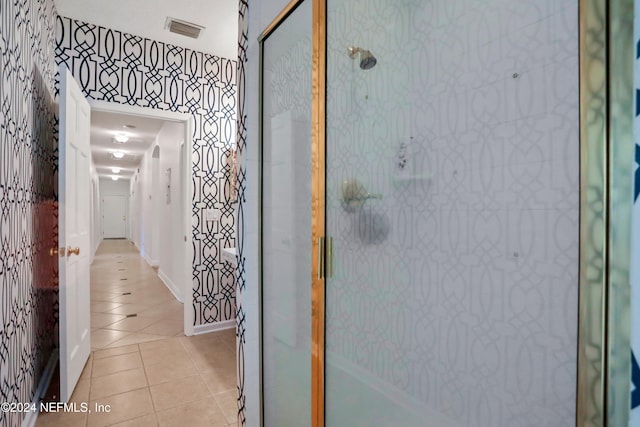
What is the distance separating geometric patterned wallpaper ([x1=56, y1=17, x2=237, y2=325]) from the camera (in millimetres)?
3078

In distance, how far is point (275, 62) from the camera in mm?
1689

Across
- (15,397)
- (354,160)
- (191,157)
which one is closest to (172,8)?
(191,157)

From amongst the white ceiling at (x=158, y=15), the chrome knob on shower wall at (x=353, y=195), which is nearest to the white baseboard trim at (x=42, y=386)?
the chrome knob on shower wall at (x=353, y=195)

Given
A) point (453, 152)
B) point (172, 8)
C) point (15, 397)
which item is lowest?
point (15, 397)

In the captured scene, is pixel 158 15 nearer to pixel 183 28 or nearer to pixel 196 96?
pixel 183 28

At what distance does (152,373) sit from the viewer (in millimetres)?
2627

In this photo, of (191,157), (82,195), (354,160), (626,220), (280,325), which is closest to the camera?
(626,220)

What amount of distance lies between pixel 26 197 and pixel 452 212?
7.79ft

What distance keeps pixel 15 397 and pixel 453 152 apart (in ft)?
7.51

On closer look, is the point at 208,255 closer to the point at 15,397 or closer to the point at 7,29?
the point at 15,397

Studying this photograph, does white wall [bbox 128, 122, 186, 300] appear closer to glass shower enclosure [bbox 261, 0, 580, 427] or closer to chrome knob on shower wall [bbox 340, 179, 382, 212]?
glass shower enclosure [bbox 261, 0, 580, 427]

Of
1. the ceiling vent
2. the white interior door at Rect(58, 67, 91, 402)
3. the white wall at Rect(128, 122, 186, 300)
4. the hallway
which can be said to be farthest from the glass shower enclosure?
the white wall at Rect(128, 122, 186, 300)

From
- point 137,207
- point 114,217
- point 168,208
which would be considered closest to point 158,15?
point 168,208

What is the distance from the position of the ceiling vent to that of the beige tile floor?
115 inches
